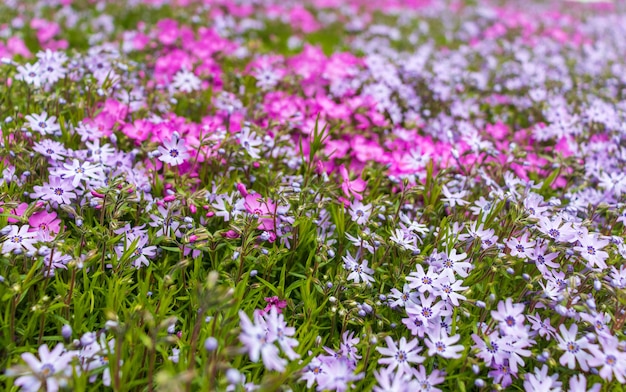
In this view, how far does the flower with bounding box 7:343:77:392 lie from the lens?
2.12 metres

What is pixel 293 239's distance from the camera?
327cm

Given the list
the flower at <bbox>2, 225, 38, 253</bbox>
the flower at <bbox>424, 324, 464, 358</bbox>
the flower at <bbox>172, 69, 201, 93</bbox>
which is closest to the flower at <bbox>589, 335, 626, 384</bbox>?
the flower at <bbox>424, 324, 464, 358</bbox>

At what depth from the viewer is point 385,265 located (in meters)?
3.38

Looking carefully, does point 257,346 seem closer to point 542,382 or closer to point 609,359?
point 542,382

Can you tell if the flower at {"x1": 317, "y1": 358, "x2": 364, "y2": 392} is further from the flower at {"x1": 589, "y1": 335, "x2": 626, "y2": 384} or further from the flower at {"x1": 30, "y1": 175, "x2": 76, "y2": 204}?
the flower at {"x1": 30, "y1": 175, "x2": 76, "y2": 204}

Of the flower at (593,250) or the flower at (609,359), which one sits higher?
the flower at (593,250)

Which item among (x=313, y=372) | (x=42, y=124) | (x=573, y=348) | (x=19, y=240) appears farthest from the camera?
(x=42, y=124)

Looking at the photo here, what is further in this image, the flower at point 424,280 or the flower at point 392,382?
the flower at point 424,280

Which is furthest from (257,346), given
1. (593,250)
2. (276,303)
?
(593,250)

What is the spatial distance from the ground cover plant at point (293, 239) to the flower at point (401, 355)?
0.05 ft

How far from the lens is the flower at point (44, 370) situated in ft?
6.94

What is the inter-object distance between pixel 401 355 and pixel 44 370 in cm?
168

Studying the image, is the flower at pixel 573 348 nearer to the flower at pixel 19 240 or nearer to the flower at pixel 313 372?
the flower at pixel 313 372

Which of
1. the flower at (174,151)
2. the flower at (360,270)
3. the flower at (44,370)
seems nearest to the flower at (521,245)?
the flower at (360,270)
